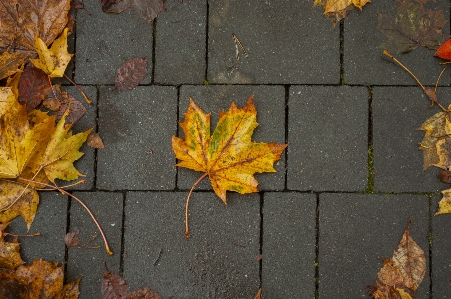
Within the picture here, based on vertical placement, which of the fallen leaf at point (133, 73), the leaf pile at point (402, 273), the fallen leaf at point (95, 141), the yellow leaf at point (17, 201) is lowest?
the leaf pile at point (402, 273)

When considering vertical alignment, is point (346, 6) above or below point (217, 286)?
above

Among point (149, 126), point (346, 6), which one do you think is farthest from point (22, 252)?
→ point (346, 6)

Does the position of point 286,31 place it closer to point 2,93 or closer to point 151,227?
point 151,227

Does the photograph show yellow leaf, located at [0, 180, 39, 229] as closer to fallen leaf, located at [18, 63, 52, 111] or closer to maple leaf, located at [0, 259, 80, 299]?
maple leaf, located at [0, 259, 80, 299]

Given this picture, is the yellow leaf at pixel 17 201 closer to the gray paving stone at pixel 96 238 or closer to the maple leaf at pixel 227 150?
the gray paving stone at pixel 96 238

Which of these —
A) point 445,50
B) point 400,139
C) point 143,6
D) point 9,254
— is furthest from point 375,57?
point 9,254

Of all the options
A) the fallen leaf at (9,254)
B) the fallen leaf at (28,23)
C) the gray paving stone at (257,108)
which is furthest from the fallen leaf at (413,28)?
the fallen leaf at (9,254)
